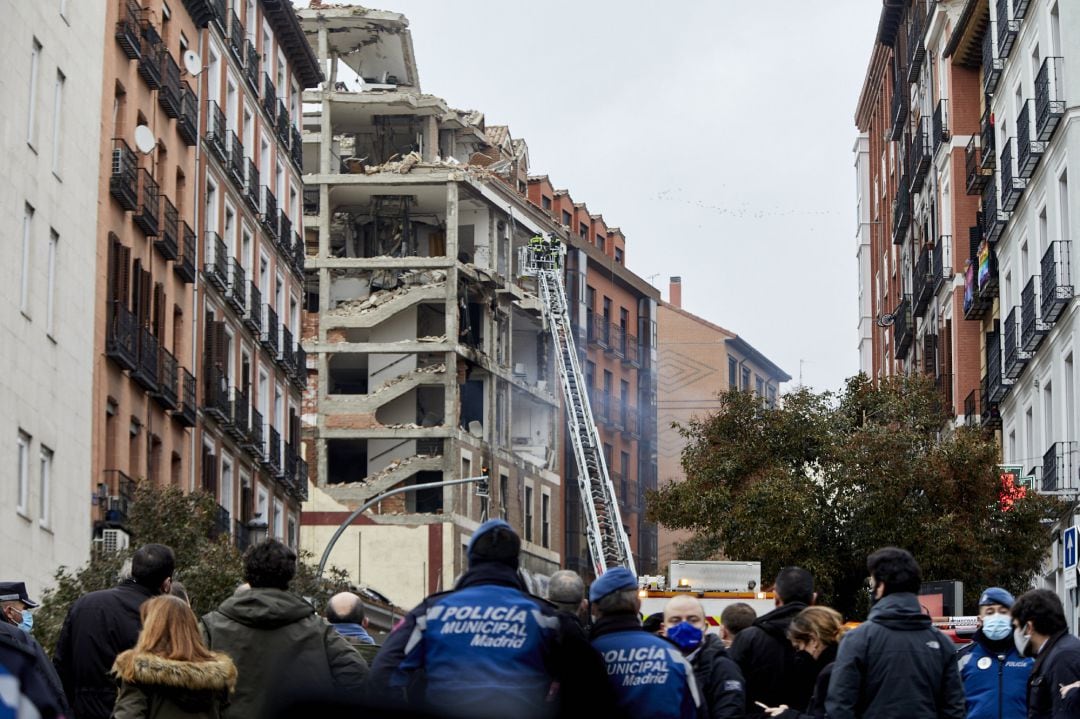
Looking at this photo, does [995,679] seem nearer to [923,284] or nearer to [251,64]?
[251,64]

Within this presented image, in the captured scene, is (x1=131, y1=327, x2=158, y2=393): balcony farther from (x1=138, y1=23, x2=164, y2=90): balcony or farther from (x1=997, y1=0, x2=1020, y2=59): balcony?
(x1=997, y1=0, x2=1020, y2=59): balcony

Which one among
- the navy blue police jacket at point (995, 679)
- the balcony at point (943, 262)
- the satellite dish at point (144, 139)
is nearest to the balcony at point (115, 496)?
the satellite dish at point (144, 139)

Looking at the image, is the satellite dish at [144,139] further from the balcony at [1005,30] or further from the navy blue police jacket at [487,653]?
the navy blue police jacket at [487,653]

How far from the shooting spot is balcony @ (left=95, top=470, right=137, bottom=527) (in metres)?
39.2

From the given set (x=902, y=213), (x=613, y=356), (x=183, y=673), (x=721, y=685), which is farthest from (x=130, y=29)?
(x=613, y=356)

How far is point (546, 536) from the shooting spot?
83938mm

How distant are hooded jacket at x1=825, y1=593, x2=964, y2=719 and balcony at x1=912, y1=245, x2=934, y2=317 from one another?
45754 mm

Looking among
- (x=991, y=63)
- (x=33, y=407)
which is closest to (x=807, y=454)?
(x=991, y=63)

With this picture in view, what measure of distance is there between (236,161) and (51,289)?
16.5 meters

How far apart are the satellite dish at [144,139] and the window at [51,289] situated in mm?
5744

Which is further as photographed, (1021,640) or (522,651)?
(1021,640)

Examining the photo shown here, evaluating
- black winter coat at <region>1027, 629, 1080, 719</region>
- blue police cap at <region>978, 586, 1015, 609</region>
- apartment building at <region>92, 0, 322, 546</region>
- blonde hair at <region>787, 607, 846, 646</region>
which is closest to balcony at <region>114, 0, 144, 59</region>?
apartment building at <region>92, 0, 322, 546</region>

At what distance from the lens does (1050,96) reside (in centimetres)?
3962

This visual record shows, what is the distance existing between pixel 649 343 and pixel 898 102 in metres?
33.3
